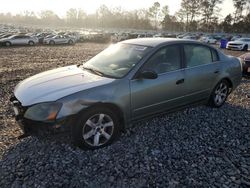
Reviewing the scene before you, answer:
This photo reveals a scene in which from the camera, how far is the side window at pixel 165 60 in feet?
13.0

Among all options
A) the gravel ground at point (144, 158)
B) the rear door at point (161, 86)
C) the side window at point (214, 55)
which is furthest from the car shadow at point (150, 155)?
the side window at point (214, 55)

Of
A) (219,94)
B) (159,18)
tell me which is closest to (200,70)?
(219,94)

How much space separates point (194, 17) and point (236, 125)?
3400 inches

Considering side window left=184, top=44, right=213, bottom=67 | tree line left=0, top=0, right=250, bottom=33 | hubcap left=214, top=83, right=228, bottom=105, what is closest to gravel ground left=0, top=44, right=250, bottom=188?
hubcap left=214, top=83, right=228, bottom=105

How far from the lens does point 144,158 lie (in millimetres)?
3445

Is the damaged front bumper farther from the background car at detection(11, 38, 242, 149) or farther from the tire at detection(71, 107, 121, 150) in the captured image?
the tire at detection(71, 107, 121, 150)

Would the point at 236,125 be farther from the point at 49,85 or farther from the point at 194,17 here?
the point at 194,17

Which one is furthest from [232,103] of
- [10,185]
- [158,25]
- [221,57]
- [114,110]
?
[158,25]

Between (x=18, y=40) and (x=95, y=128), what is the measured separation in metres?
26.0

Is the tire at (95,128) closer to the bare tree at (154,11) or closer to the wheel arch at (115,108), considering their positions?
the wheel arch at (115,108)

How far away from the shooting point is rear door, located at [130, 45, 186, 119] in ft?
12.4

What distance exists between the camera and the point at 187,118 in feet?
15.8

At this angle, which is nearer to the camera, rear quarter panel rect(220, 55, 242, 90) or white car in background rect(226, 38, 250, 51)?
rear quarter panel rect(220, 55, 242, 90)

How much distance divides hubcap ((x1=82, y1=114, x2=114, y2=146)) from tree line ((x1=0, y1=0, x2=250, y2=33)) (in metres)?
76.7
